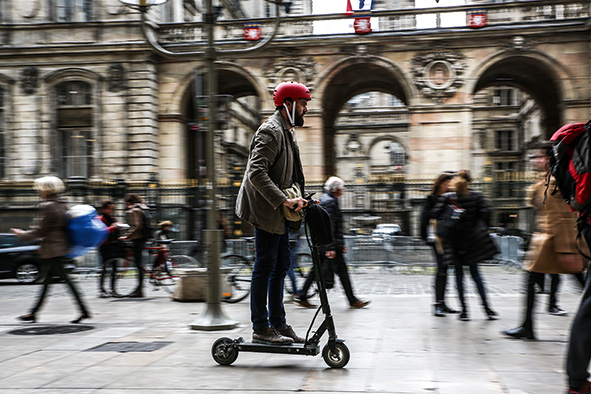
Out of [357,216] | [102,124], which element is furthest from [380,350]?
[102,124]

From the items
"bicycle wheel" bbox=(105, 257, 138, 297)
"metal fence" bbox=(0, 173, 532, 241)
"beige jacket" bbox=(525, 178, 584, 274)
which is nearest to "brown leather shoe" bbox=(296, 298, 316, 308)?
"bicycle wheel" bbox=(105, 257, 138, 297)

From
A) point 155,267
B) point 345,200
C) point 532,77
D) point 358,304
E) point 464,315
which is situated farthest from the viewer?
point 532,77

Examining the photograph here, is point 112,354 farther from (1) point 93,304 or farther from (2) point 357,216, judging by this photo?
(2) point 357,216

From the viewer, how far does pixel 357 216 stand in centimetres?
2475

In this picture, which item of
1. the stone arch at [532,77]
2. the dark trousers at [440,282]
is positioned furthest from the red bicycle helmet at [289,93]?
the stone arch at [532,77]

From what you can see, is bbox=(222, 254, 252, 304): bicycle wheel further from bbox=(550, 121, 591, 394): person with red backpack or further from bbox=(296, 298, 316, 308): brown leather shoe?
bbox=(550, 121, 591, 394): person with red backpack

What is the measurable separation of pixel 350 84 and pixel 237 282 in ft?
77.6

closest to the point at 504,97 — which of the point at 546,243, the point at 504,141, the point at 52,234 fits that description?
the point at 504,141

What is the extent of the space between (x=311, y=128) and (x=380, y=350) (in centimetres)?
2267

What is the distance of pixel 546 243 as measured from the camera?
22.1 feet

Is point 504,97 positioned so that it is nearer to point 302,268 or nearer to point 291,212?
point 302,268

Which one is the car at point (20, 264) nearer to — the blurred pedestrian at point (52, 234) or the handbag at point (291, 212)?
the blurred pedestrian at point (52, 234)

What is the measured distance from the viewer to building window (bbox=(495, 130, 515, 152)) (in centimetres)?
5944

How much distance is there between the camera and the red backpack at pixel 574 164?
4246 millimetres
